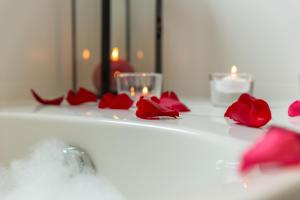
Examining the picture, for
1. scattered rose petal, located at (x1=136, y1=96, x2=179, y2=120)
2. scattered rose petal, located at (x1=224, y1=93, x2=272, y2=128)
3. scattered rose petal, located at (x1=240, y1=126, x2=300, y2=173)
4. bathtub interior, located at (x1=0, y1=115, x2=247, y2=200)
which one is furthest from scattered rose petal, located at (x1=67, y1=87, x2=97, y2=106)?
scattered rose petal, located at (x1=240, y1=126, x2=300, y2=173)

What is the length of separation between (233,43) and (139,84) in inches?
14.0

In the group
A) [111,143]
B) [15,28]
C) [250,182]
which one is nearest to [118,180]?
[111,143]

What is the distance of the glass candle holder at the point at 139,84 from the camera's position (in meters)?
1.04

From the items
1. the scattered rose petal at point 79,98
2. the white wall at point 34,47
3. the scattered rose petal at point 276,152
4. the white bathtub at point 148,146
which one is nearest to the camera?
the scattered rose petal at point 276,152

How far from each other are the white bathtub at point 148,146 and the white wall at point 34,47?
27 cm

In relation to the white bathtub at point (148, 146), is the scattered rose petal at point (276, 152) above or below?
above

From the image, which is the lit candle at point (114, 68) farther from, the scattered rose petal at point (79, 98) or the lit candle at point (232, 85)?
the lit candle at point (232, 85)

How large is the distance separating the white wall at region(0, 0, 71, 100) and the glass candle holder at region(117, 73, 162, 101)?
0.30 m

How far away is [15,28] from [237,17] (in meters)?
0.59

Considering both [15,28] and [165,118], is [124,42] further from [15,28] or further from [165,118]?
[165,118]

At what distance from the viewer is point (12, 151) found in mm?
826

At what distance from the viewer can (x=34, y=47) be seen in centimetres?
122

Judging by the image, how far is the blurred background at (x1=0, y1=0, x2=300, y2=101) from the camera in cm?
116

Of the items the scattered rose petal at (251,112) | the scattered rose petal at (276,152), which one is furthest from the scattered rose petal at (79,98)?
the scattered rose petal at (276,152)
